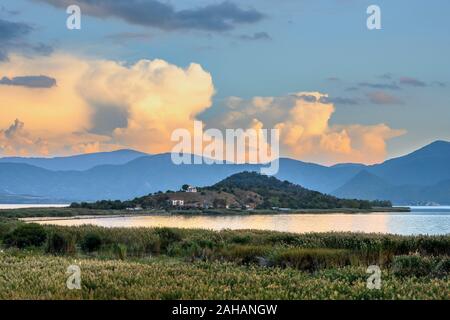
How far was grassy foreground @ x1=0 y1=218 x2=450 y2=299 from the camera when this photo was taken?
12203 mm

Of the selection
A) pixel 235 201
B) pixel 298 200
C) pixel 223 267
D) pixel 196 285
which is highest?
pixel 298 200

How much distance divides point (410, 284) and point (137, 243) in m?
18.0

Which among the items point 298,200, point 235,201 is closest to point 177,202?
point 235,201

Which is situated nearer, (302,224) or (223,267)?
(223,267)

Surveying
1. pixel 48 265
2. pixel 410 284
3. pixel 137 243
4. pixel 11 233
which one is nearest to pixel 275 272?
pixel 410 284

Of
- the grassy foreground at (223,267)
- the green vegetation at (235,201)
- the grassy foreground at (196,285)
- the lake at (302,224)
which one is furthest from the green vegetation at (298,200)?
the grassy foreground at (196,285)

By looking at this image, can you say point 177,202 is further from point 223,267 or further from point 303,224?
point 223,267

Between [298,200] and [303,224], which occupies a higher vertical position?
[298,200]

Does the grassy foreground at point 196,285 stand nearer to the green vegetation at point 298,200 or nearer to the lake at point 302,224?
the lake at point 302,224

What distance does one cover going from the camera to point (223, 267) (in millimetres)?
17656

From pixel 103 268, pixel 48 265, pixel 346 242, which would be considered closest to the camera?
pixel 103 268

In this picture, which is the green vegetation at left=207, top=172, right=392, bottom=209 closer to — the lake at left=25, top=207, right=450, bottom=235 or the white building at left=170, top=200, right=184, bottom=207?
the white building at left=170, top=200, right=184, bottom=207

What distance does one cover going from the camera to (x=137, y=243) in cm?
2891
